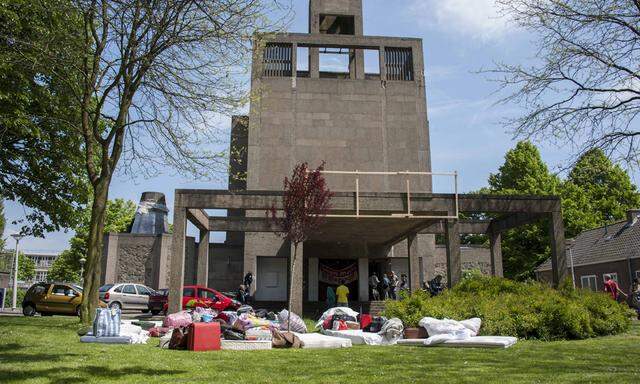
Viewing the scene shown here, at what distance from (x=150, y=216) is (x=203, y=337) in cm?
3287

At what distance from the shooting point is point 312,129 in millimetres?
32781

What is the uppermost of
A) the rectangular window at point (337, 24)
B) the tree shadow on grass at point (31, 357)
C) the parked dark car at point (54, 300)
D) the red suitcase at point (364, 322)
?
the rectangular window at point (337, 24)

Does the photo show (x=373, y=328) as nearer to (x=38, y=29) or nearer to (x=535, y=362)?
(x=535, y=362)

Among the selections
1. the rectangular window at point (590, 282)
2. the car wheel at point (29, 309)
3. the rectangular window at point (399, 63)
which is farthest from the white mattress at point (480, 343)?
the rectangular window at point (590, 282)

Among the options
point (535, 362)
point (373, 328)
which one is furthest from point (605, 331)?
point (535, 362)

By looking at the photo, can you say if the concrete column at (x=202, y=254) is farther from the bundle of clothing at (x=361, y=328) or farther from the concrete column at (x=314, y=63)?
the concrete column at (x=314, y=63)

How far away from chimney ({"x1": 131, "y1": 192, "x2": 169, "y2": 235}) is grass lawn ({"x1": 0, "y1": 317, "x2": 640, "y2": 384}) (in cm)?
3020

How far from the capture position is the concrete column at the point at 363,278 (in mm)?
31391

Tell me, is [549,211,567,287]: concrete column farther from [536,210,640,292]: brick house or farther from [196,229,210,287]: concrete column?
[536,210,640,292]: brick house

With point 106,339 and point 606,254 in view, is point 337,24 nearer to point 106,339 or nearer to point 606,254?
point 606,254

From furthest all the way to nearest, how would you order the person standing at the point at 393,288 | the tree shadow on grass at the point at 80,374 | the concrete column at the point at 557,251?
1. the person standing at the point at 393,288
2. the concrete column at the point at 557,251
3. the tree shadow on grass at the point at 80,374

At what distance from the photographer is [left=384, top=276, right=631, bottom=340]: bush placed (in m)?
13.7

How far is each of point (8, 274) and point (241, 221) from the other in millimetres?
46292

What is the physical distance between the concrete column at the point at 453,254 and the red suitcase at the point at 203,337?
1075 cm
